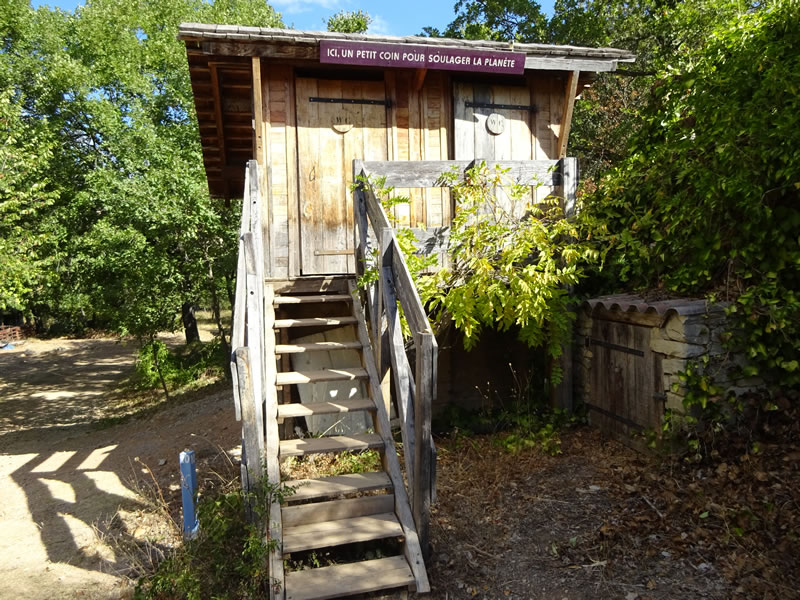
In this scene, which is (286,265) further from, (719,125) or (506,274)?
(719,125)

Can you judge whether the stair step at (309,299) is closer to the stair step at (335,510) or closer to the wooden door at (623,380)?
the stair step at (335,510)

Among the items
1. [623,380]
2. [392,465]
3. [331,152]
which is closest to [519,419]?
[623,380]

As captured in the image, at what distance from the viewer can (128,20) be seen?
18188mm

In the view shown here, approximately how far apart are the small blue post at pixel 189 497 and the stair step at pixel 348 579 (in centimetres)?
141

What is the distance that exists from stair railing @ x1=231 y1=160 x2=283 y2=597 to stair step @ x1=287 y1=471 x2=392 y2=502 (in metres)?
0.23

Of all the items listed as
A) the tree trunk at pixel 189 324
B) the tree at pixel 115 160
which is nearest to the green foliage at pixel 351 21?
the tree at pixel 115 160

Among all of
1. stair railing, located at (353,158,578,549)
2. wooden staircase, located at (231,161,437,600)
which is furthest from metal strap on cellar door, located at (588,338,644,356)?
wooden staircase, located at (231,161,437,600)

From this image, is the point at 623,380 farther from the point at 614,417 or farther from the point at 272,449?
the point at 272,449

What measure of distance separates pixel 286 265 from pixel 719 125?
15.9 ft

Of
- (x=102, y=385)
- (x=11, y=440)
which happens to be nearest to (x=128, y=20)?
(x=102, y=385)

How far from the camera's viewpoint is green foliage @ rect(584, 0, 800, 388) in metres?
4.74

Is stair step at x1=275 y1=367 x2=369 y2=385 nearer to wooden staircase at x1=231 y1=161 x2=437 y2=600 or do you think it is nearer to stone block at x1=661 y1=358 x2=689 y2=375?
wooden staircase at x1=231 y1=161 x2=437 y2=600

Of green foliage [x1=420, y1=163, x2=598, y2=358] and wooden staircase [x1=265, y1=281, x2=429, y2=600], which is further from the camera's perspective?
green foliage [x1=420, y1=163, x2=598, y2=358]

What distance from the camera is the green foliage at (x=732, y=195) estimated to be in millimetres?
4742
